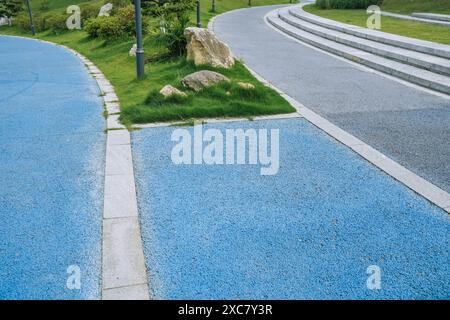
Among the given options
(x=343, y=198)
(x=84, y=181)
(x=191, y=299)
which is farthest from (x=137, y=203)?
(x=343, y=198)

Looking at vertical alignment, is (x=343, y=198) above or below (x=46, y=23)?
below

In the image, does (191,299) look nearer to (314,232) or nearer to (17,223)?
(314,232)

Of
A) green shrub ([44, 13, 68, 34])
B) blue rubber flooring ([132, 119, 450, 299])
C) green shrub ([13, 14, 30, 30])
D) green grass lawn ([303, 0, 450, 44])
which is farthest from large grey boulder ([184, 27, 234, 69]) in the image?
green shrub ([13, 14, 30, 30])

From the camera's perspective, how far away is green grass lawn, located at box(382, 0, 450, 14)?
75.6 ft

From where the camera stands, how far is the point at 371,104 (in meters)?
8.66

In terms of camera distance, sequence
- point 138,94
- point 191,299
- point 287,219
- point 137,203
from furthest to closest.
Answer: point 138,94 → point 137,203 → point 287,219 → point 191,299

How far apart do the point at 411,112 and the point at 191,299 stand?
21.9 ft

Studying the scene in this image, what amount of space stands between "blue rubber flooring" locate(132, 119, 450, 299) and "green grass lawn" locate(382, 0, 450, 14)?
2127 cm

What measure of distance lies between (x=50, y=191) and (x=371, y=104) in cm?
673

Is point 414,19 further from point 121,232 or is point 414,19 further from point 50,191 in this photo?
A: point 121,232

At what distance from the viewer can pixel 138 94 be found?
9.32 metres

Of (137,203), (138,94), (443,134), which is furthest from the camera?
(138,94)

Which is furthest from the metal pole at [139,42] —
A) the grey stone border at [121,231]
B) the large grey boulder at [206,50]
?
the grey stone border at [121,231]

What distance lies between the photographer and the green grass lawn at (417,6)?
2303cm
